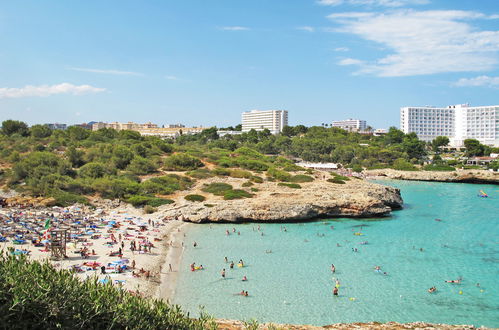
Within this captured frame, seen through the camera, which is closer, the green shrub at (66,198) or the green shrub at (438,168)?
the green shrub at (66,198)

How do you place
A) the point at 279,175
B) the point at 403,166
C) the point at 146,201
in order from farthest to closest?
the point at 403,166 → the point at 279,175 → the point at 146,201

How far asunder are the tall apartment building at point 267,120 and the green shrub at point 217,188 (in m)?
125

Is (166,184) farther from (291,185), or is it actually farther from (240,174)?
(291,185)

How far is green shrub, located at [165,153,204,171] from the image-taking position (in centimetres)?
5547

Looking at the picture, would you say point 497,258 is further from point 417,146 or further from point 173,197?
point 417,146

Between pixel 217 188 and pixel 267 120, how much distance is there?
135 meters

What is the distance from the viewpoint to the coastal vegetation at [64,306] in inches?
368

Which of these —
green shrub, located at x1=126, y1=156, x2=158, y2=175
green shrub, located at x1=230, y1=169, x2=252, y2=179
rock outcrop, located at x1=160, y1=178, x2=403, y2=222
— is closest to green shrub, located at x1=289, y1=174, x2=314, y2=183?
green shrub, located at x1=230, y1=169, x2=252, y2=179

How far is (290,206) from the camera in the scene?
37531 millimetres

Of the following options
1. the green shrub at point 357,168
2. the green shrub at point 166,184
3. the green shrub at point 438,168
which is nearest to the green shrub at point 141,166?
the green shrub at point 166,184

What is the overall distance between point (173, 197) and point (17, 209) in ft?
46.6

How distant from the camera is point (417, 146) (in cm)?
9725

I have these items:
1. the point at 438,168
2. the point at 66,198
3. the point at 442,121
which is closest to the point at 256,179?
the point at 66,198

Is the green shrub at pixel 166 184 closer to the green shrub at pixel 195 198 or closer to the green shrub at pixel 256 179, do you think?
the green shrub at pixel 195 198
